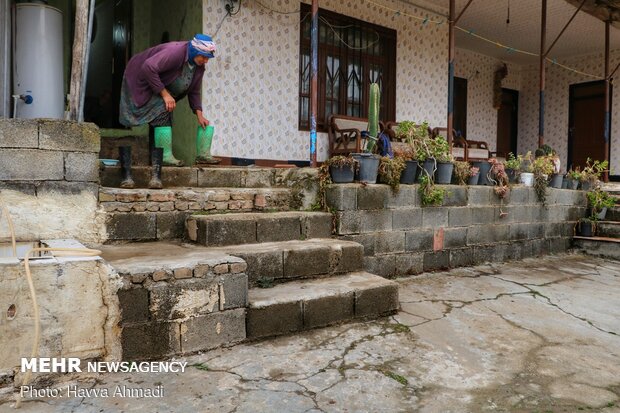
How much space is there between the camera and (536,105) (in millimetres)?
12625

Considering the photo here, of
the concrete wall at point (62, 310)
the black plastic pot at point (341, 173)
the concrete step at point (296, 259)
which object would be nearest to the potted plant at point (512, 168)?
the black plastic pot at point (341, 173)

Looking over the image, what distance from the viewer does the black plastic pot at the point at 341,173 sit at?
4512 mm

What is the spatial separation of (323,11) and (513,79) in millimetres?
7605

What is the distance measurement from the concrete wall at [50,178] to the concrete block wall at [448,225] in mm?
2144

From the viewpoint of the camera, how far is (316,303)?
3.17 meters

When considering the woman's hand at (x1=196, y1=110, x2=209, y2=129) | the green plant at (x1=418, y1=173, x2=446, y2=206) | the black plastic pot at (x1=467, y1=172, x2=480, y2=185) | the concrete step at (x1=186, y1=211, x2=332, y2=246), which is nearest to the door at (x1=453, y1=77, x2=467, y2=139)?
the black plastic pot at (x1=467, y1=172, x2=480, y2=185)

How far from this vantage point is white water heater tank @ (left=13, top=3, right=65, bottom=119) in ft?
15.3

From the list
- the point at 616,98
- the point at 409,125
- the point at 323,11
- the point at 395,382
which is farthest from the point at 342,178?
the point at 616,98

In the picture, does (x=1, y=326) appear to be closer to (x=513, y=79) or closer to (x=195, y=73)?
(x=195, y=73)

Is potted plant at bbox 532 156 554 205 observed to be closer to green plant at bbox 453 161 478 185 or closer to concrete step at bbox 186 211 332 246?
green plant at bbox 453 161 478 185

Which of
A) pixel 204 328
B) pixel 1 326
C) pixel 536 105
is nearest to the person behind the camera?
pixel 1 326

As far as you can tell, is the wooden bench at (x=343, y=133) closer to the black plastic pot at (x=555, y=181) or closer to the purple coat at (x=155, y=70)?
the black plastic pot at (x=555, y=181)

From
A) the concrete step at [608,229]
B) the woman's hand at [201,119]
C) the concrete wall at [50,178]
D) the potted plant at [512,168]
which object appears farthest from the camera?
the concrete step at [608,229]

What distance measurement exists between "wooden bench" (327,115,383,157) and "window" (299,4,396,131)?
0.65ft
